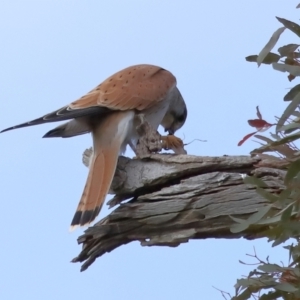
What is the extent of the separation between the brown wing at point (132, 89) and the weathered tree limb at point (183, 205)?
3.28ft

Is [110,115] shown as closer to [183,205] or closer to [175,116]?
[175,116]

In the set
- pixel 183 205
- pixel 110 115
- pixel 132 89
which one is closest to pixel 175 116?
pixel 132 89

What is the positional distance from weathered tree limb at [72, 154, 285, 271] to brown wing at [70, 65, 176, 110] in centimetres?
100

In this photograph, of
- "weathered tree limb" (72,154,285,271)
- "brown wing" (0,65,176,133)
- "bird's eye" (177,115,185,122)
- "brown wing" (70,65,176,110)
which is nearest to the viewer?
"weathered tree limb" (72,154,285,271)

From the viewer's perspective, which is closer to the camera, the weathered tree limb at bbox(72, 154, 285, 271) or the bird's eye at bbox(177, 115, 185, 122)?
the weathered tree limb at bbox(72, 154, 285, 271)

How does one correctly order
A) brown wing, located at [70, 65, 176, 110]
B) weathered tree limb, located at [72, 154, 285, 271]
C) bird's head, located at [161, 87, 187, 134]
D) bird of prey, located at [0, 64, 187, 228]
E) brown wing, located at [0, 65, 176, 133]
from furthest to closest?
bird's head, located at [161, 87, 187, 134], brown wing, located at [70, 65, 176, 110], brown wing, located at [0, 65, 176, 133], bird of prey, located at [0, 64, 187, 228], weathered tree limb, located at [72, 154, 285, 271]

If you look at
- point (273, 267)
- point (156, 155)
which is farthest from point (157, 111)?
point (273, 267)

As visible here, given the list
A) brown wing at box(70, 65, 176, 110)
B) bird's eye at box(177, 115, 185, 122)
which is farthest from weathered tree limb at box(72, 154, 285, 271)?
bird's eye at box(177, 115, 185, 122)

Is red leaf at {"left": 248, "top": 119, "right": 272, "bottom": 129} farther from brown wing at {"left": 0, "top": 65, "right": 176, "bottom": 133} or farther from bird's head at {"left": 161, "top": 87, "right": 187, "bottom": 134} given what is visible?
bird's head at {"left": 161, "top": 87, "right": 187, "bottom": 134}

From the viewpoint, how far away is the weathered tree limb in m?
2.58

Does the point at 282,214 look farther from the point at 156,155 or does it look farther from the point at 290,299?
the point at 156,155

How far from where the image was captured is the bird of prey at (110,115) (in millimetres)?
3439

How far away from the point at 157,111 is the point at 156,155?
4.49ft

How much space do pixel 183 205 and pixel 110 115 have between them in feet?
4.90
